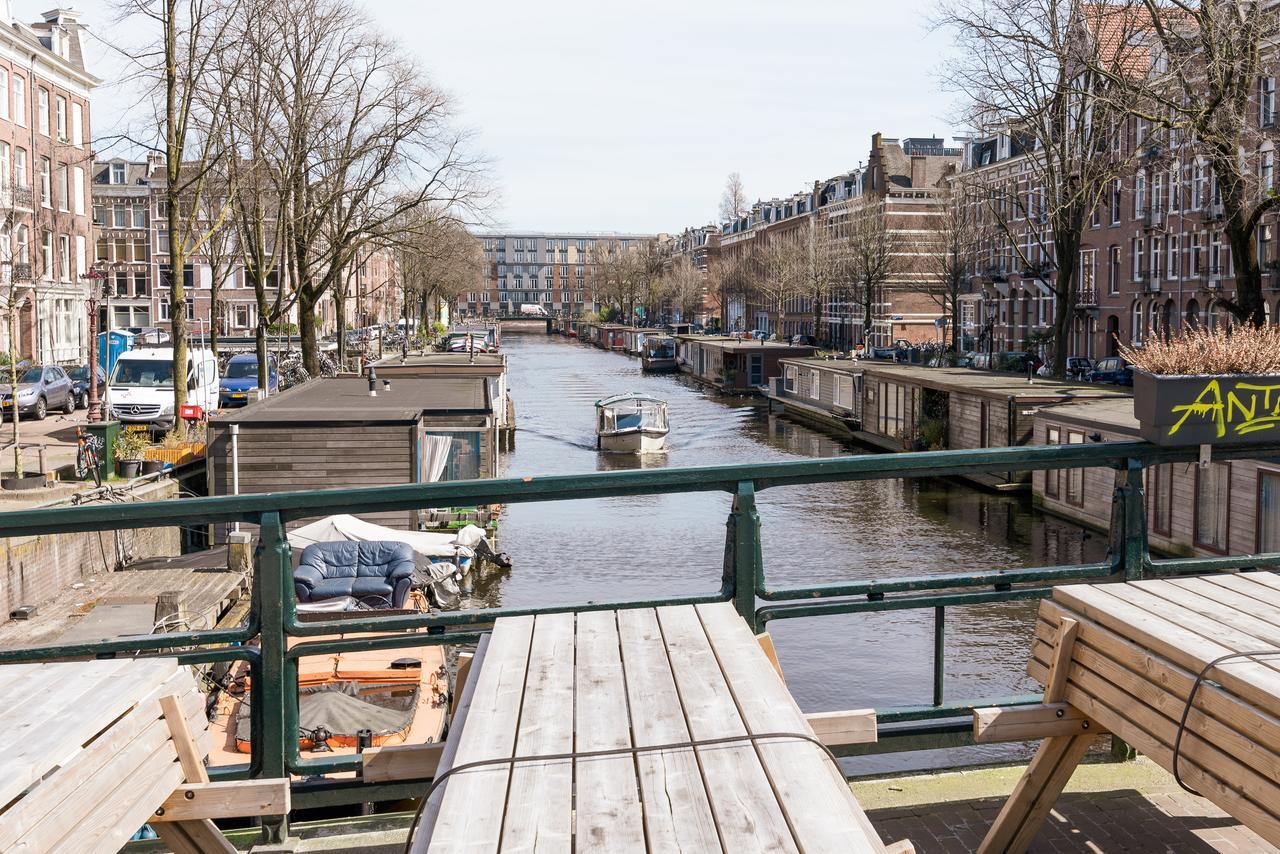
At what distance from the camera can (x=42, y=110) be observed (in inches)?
1880

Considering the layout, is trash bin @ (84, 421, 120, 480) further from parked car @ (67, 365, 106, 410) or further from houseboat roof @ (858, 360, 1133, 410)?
houseboat roof @ (858, 360, 1133, 410)

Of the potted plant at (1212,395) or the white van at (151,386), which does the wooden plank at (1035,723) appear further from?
the white van at (151,386)

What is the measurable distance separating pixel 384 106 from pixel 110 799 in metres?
35.2

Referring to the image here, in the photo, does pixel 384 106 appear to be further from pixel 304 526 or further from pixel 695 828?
pixel 695 828

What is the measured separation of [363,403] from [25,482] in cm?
721

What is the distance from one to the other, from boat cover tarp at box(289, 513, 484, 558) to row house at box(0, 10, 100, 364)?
74.3 feet

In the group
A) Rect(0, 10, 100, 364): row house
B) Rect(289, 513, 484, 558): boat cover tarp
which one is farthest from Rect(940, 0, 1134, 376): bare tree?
Rect(0, 10, 100, 364): row house

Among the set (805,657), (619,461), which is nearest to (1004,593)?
(805,657)

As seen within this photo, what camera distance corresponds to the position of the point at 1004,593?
4.33 m

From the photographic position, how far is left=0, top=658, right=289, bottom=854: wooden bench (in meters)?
2.46

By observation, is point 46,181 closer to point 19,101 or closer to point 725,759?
point 19,101

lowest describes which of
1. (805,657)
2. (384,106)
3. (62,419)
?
(805,657)

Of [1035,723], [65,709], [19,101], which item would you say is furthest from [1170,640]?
[19,101]

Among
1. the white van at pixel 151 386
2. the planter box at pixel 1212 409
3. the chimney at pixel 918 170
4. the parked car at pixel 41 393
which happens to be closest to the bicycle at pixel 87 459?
the white van at pixel 151 386
